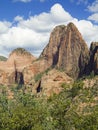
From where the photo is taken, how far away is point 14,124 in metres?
78.0

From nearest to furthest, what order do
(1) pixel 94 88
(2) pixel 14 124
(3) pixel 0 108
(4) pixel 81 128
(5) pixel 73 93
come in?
(2) pixel 14 124, (4) pixel 81 128, (3) pixel 0 108, (5) pixel 73 93, (1) pixel 94 88

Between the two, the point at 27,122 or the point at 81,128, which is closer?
the point at 27,122

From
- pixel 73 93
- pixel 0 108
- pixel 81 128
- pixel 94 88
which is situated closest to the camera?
pixel 81 128

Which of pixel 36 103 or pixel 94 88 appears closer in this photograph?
pixel 36 103

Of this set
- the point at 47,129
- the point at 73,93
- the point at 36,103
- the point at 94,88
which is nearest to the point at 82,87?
the point at 94,88

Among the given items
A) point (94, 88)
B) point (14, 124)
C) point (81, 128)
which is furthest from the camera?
point (94, 88)

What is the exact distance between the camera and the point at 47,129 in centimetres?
8144

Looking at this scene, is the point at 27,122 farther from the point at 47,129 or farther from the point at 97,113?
the point at 97,113

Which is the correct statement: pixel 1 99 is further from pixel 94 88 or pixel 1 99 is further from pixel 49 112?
pixel 94 88

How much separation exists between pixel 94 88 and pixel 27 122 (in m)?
116

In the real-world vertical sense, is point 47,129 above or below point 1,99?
below

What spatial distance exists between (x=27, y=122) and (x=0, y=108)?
14.2 metres

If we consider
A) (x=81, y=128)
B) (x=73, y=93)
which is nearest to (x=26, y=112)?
(x=81, y=128)

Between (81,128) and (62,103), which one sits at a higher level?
(62,103)
